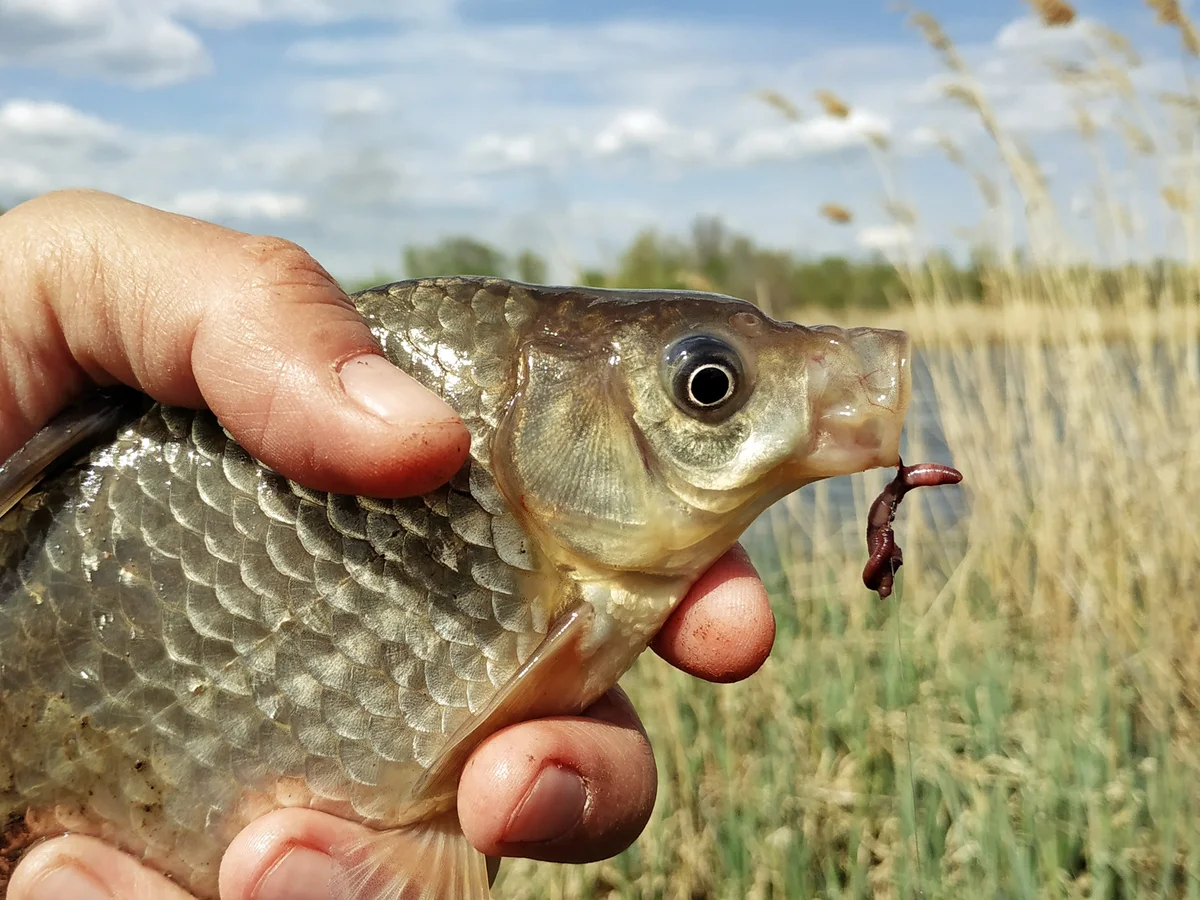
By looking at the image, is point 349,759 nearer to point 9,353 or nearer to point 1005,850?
point 9,353

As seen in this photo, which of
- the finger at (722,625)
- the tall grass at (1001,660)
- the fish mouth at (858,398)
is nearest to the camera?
the fish mouth at (858,398)

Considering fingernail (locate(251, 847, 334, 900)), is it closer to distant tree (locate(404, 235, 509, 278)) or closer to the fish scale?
the fish scale

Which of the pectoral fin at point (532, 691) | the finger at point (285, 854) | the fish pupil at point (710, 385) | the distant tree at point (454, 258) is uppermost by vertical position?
the fish pupil at point (710, 385)

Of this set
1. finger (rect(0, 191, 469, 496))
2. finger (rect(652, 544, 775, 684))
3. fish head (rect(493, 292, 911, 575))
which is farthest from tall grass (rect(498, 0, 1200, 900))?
finger (rect(0, 191, 469, 496))

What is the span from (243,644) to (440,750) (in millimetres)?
396

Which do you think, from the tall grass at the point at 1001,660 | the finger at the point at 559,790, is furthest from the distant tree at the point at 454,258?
the finger at the point at 559,790

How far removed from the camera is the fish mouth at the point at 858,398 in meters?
1.85

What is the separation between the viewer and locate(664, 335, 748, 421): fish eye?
1.89 meters

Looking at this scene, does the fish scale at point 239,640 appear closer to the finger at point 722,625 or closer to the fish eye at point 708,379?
the fish eye at point 708,379

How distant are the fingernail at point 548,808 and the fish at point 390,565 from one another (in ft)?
0.45

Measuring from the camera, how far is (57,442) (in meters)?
2.01

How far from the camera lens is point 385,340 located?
2.05 m

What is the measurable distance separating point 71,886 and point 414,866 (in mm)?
653

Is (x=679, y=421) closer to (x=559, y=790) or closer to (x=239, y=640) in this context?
(x=559, y=790)
